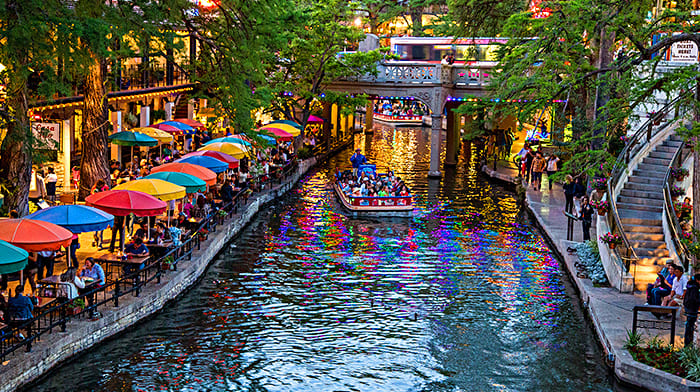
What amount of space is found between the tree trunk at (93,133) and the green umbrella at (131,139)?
6.48 ft

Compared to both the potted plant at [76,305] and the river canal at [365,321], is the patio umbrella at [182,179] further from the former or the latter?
the potted plant at [76,305]

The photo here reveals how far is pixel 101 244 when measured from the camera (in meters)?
27.6

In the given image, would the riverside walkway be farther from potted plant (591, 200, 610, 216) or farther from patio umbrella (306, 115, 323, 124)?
patio umbrella (306, 115, 323, 124)

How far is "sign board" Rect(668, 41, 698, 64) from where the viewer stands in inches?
1291

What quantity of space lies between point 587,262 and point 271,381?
1259 centimetres

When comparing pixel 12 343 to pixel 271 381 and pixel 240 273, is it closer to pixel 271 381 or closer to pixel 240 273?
pixel 271 381

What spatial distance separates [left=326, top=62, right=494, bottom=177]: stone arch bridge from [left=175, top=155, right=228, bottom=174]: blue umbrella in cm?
1903

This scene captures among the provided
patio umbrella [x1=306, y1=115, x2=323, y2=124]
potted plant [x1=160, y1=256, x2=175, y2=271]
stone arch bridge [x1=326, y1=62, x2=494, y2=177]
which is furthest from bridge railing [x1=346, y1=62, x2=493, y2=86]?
potted plant [x1=160, y1=256, x2=175, y2=271]

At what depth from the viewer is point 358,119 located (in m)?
86.1

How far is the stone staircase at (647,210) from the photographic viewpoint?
81.9 feet

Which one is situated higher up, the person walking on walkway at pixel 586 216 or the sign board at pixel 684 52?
the sign board at pixel 684 52

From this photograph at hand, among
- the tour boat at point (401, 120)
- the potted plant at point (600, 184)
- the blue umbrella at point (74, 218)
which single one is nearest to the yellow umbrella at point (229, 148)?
the blue umbrella at point (74, 218)

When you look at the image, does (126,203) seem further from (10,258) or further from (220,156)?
(220,156)

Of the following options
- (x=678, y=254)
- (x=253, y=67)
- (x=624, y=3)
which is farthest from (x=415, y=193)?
(x=624, y=3)
